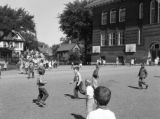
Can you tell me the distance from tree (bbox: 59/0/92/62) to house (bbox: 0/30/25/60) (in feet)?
39.4

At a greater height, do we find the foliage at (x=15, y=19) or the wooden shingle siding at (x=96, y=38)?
the foliage at (x=15, y=19)

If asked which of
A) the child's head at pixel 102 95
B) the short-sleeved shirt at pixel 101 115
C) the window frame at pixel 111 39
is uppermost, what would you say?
the window frame at pixel 111 39

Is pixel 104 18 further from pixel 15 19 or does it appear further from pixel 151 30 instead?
pixel 15 19

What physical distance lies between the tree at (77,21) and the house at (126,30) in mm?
11611

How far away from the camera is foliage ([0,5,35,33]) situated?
227ft

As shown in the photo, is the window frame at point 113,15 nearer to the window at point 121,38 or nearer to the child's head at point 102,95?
the window at point 121,38

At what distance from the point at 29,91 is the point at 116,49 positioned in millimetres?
36122

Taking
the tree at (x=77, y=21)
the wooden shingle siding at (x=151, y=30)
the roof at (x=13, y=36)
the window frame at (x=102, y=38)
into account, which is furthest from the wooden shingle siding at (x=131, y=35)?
the roof at (x=13, y=36)

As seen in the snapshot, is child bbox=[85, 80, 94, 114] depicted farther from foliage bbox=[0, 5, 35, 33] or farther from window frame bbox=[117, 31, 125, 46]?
foliage bbox=[0, 5, 35, 33]

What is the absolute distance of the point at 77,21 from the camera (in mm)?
69875

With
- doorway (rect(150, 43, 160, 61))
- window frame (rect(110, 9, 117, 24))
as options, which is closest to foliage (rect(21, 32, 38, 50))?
window frame (rect(110, 9, 117, 24))

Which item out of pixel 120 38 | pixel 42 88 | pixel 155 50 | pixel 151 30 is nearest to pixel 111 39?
pixel 120 38

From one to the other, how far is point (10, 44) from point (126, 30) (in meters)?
49.6

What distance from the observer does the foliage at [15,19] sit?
227 feet
